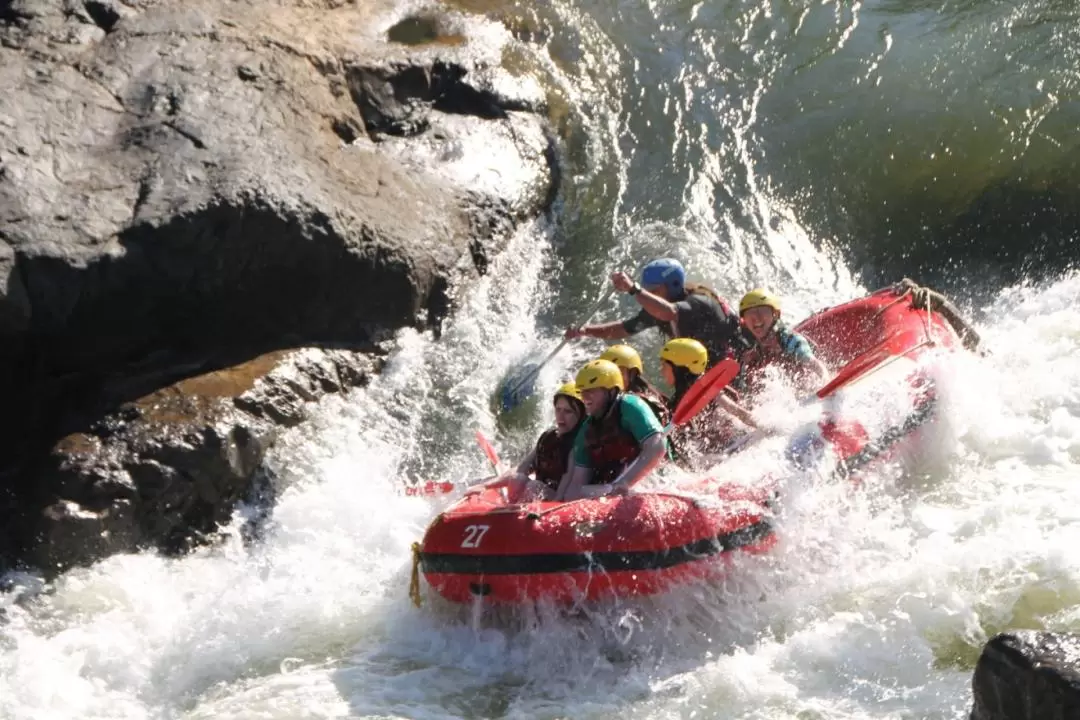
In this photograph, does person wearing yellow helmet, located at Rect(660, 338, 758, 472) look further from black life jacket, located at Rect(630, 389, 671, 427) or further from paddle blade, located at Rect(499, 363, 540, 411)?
paddle blade, located at Rect(499, 363, 540, 411)

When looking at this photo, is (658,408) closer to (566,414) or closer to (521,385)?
(566,414)

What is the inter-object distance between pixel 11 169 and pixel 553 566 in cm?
411

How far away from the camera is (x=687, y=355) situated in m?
7.06

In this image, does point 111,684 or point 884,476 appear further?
point 884,476

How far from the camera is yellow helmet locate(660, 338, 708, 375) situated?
23.2 ft

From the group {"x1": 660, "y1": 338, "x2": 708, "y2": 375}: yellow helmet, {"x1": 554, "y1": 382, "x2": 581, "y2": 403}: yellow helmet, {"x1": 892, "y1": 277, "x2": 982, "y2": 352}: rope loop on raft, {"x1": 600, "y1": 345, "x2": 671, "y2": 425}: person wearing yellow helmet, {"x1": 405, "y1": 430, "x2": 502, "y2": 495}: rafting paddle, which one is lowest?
{"x1": 405, "y1": 430, "x2": 502, "y2": 495}: rafting paddle

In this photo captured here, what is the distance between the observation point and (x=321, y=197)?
830 centimetres

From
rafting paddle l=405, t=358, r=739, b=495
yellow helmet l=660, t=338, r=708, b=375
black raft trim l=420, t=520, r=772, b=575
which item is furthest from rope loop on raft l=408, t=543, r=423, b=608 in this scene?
Answer: yellow helmet l=660, t=338, r=708, b=375

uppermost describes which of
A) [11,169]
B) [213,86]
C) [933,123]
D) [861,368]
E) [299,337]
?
[933,123]

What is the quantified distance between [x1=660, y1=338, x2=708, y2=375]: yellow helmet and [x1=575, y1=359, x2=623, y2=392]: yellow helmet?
0.61 m

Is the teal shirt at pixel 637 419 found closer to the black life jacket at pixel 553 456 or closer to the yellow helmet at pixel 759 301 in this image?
the black life jacket at pixel 553 456

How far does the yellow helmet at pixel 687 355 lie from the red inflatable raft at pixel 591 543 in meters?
0.84

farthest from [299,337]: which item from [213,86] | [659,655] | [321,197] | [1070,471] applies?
[1070,471]

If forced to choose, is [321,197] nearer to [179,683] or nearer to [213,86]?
[213,86]
